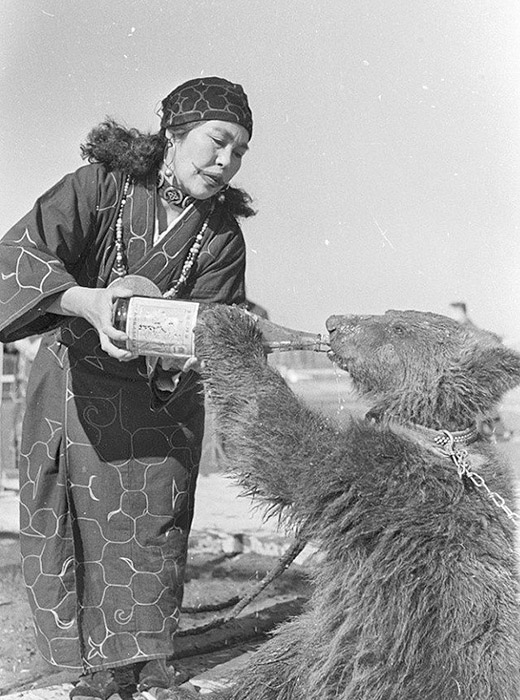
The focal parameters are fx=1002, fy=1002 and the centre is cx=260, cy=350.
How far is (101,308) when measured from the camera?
327 centimetres

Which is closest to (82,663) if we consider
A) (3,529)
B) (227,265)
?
(227,265)

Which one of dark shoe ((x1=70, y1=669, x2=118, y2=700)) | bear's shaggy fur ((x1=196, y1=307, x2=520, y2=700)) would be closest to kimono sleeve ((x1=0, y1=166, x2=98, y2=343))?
bear's shaggy fur ((x1=196, y1=307, x2=520, y2=700))

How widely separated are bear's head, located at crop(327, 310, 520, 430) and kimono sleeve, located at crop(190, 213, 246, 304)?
648 millimetres

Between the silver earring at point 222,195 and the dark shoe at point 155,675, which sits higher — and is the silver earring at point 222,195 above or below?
above

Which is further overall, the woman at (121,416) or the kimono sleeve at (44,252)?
the woman at (121,416)

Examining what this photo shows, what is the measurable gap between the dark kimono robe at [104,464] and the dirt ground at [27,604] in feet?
0.94

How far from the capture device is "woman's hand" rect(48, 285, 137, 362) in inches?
128

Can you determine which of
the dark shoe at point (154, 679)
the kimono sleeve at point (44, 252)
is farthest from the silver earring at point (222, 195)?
the dark shoe at point (154, 679)

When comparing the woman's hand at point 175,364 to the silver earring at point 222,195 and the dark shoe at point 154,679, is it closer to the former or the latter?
the silver earring at point 222,195

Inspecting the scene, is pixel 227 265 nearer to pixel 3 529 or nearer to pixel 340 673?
pixel 340 673

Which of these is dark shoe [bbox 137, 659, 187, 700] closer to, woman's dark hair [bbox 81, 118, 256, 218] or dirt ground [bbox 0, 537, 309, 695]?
dirt ground [bbox 0, 537, 309, 695]

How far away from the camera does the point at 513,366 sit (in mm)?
3227

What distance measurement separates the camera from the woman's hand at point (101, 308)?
326 centimetres

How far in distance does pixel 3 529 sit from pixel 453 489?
4.32 metres
